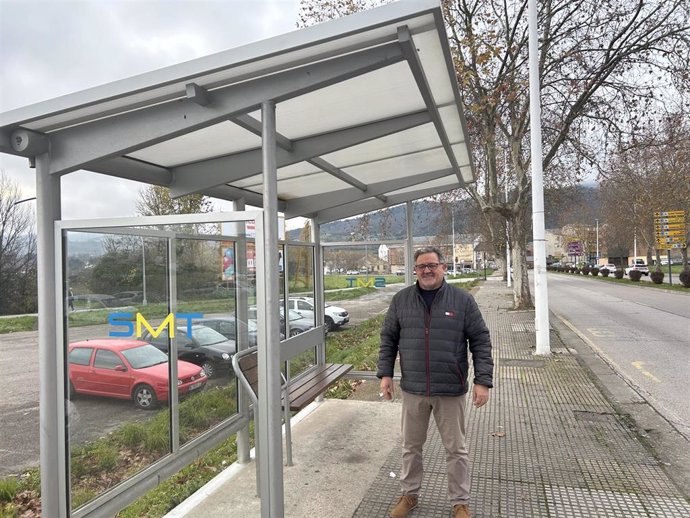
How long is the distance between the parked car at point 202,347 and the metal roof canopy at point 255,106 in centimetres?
116

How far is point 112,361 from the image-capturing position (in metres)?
3.02

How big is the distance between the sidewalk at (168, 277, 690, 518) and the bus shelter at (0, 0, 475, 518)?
77 cm

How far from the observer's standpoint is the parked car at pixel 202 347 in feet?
10.9

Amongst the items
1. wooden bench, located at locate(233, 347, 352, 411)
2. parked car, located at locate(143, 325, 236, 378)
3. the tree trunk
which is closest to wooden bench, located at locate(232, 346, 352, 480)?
wooden bench, located at locate(233, 347, 352, 411)

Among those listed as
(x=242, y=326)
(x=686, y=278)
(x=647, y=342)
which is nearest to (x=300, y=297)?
(x=242, y=326)

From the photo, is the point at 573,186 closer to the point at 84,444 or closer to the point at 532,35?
the point at 532,35

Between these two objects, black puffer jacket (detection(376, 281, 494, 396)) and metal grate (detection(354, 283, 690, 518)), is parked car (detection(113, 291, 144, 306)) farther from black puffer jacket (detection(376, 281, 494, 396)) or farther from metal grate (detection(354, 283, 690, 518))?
metal grate (detection(354, 283, 690, 518))

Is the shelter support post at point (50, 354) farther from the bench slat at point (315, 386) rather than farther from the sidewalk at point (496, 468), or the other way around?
the bench slat at point (315, 386)

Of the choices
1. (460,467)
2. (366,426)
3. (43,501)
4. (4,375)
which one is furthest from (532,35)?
(4,375)

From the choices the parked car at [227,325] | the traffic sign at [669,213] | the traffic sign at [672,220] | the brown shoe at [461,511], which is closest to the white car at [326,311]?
the parked car at [227,325]

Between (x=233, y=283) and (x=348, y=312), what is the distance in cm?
335

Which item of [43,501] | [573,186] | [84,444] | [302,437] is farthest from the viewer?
[573,186]

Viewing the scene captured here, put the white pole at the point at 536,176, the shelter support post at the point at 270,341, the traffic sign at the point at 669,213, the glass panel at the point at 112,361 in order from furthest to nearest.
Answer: the traffic sign at the point at 669,213 < the white pole at the point at 536,176 < the glass panel at the point at 112,361 < the shelter support post at the point at 270,341

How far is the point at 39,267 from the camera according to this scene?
2674 mm
